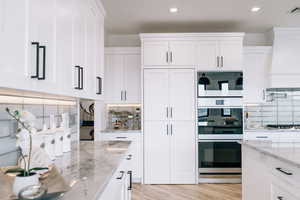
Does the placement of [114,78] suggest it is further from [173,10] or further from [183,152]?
[183,152]

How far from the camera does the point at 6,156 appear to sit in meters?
1.46

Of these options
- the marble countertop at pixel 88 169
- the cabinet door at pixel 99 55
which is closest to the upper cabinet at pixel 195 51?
the cabinet door at pixel 99 55

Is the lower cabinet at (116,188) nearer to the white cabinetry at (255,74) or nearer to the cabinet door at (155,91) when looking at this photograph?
the cabinet door at (155,91)

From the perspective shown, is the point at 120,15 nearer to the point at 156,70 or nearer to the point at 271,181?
the point at 156,70

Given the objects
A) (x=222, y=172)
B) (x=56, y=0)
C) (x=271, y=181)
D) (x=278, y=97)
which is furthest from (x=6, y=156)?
(x=278, y=97)

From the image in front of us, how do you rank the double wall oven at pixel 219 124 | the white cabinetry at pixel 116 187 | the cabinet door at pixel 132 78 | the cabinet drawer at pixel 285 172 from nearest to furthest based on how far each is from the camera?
1. the white cabinetry at pixel 116 187
2. the cabinet drawer at pixel 285 172
3. the double wall oven at pixel 219 124
4. the cabinet door at pixel 132 78

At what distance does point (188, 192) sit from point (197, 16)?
108 inches

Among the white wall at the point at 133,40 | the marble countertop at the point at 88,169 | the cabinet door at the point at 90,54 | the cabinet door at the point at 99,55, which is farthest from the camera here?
the white wall at the point at 133,40

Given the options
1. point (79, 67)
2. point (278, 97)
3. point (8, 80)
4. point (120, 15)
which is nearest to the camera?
point (8, 80)

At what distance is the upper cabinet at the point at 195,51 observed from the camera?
4090 millimetres

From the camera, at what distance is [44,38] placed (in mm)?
1296

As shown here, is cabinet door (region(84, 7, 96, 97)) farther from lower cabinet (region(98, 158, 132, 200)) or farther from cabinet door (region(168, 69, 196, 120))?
cabinet door (region(168, 69, 196, 120))

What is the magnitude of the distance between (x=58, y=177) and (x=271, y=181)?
5.80 ft

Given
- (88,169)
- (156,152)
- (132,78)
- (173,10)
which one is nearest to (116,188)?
(88,169)
